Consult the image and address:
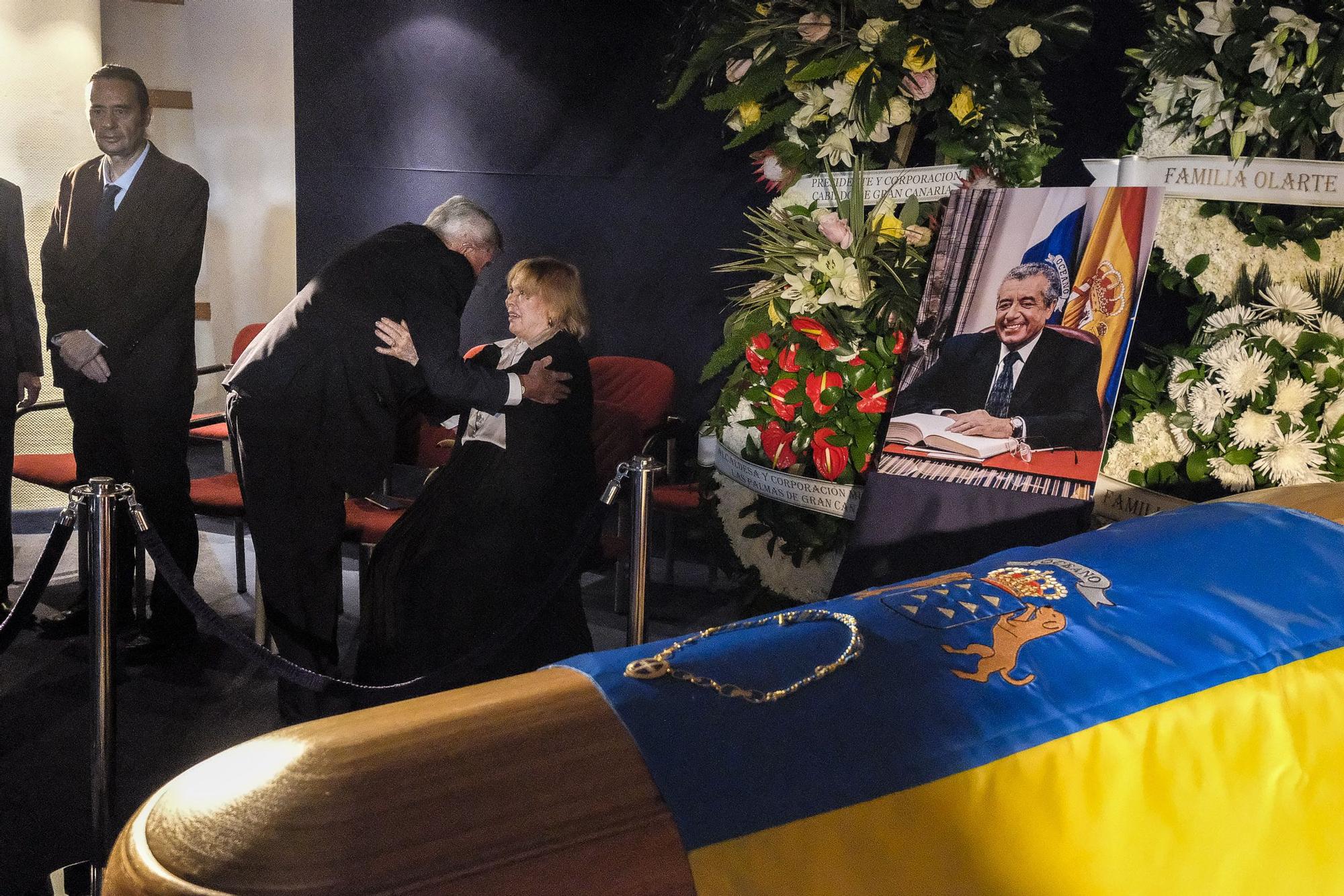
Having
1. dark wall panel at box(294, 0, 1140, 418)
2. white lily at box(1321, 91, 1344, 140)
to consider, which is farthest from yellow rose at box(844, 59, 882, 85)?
white lily at box(1321, 91, 1344, 140)

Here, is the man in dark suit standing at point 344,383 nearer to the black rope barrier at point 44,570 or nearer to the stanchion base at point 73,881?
the black rope barrier at point 44,570

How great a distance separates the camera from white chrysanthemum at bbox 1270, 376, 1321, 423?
255 cm

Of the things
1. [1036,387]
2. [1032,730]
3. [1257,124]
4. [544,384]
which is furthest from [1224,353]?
[1032,730]

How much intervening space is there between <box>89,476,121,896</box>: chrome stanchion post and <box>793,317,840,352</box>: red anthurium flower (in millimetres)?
1961

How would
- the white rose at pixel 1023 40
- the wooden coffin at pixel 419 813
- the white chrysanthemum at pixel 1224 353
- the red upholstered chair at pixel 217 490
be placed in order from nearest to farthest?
the wooden coffin at pixel 419 813 → the white chrysanthemum at pixel 1224 353 → the white rose at pixel 1023 40 → the red upholstered chair at pixel 217 490

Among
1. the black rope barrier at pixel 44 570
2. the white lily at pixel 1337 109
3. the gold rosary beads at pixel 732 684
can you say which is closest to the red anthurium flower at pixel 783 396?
the white lily at pixel 1337 109

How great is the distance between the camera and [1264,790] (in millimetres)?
1108

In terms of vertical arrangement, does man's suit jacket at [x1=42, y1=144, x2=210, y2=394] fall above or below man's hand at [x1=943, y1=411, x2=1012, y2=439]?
above

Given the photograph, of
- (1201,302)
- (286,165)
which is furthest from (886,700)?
(286,165)

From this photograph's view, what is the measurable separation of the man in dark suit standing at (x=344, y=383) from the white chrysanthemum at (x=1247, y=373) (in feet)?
6.06

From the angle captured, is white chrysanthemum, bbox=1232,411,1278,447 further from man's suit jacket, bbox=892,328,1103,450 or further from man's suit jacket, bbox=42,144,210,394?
man's suit jacket, bbox=42,144,210,394

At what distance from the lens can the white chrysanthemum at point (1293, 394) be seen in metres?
2.55

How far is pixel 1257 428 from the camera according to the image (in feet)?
8.41

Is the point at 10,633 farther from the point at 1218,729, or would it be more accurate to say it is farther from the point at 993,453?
the point at 1218,729
